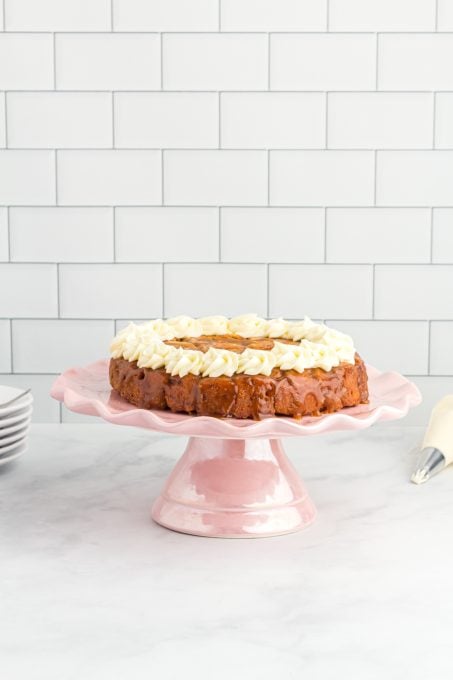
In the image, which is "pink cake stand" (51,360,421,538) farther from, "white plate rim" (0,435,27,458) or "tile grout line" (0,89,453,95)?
"tile grout line" (0,89,453,95)

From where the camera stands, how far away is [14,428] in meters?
1.24

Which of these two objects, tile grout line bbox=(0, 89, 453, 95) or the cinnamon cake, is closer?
the cinnamon cake

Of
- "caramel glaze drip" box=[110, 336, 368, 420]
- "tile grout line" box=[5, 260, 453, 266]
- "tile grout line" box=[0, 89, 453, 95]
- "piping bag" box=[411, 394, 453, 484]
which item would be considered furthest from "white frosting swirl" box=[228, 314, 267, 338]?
"tile grout line" box=[0, 89, 453, 95]

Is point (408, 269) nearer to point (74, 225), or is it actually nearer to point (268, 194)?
point (268, 194)

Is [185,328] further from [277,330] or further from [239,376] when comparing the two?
[239,376]

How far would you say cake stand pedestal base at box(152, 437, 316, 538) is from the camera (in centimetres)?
103

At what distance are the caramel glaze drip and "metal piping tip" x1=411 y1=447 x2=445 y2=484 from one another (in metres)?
0.21

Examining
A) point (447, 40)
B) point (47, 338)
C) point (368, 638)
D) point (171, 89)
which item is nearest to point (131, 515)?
point (368, 638)

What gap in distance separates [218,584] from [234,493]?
0.16m

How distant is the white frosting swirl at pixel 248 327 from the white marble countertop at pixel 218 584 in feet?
0.69

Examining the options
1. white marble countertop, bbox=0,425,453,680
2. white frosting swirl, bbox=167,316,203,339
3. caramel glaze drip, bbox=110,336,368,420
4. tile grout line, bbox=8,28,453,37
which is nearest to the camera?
white marble countertop, bbox=0,425,453,680

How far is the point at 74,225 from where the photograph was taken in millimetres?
1919

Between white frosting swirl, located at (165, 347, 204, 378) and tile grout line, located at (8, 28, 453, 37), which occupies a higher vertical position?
tile grout line, located at (8, 28, 453, 37)

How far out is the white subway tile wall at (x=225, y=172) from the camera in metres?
1.87
